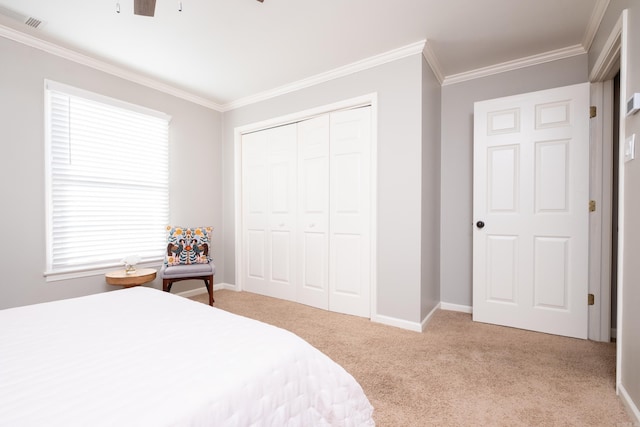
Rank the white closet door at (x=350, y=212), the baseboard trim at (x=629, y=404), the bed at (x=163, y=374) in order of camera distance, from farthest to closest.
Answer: the white closet door at (x=350, y=212)
the baseboard trim at (x=629, y=404)
the bed at (x=163, y=374)

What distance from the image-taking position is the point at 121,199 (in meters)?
3.12

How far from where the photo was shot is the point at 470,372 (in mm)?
1928

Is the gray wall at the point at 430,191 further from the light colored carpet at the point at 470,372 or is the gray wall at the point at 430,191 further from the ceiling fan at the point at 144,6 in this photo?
the ceiling fan at the point at 144,6

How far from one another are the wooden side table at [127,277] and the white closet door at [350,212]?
1.87 metres

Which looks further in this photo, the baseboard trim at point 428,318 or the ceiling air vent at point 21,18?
the baseboard trim at point 428,318

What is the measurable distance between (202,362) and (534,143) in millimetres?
3082

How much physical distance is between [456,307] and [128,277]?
132 inches

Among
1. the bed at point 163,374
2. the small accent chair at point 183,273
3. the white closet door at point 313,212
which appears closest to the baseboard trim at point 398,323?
the white closet door at point 313,212

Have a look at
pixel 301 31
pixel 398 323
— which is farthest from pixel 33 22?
pixel 398 323

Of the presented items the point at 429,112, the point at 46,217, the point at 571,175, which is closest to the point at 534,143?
the point at 571,175

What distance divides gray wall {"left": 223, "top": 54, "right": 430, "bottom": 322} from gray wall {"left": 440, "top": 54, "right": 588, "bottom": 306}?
0.78m

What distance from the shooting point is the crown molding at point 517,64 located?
2633 mm

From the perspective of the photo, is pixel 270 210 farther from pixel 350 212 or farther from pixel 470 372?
pixel 470 372

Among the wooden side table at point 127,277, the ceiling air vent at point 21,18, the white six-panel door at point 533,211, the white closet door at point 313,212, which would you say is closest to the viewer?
the ceiling air vent at point 21,18
